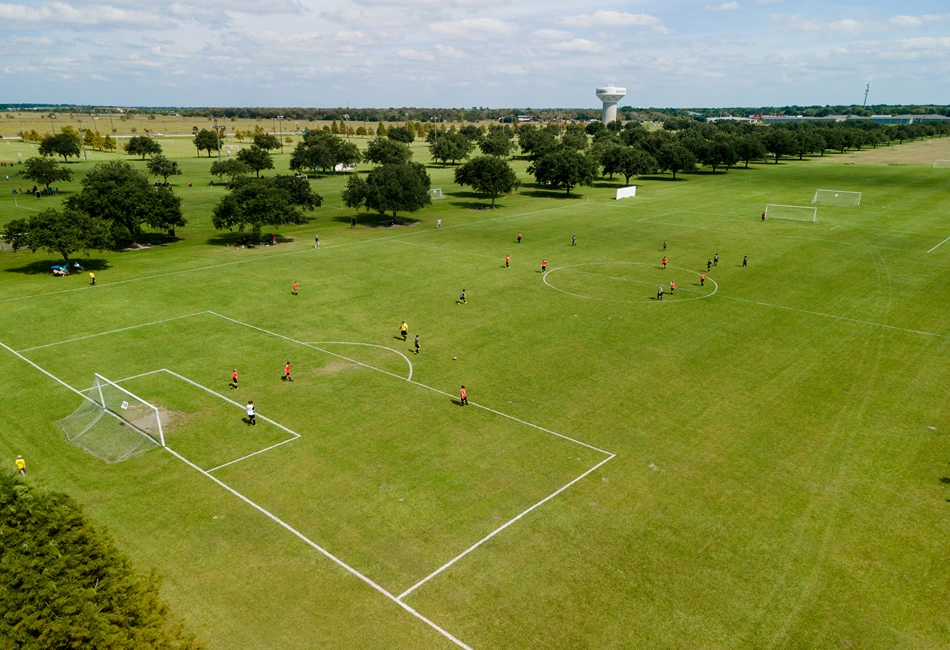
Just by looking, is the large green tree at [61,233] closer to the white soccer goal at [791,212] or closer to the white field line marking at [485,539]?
the white field line marking at [485,539]

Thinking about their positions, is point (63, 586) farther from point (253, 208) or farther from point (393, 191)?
point (393, 191)

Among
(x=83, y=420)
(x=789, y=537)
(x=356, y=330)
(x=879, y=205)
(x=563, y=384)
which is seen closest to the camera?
(x=789, y=537)

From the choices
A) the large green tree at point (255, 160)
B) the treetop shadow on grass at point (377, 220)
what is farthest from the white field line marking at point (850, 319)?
the large green tree at point (255, 160)

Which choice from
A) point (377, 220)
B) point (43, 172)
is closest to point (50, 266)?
point (377, 220)

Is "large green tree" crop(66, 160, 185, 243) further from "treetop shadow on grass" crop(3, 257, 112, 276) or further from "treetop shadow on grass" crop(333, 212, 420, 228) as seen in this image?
"treetop shadow on grass" crop(333, 212, 420, 228)

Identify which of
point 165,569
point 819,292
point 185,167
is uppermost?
point 185,167

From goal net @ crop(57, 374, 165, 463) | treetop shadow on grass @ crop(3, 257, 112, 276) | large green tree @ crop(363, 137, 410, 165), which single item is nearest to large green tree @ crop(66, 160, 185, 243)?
treetop shadow on grass @ crop(3, 257, 112, 276)

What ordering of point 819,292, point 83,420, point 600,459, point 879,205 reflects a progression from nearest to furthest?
point 600,459 → point 83,420 → point 819,292 → point 879,205

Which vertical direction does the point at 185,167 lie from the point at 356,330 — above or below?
above

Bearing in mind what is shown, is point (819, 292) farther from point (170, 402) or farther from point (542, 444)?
point (170, 402)

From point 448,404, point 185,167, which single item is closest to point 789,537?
point 448,404
